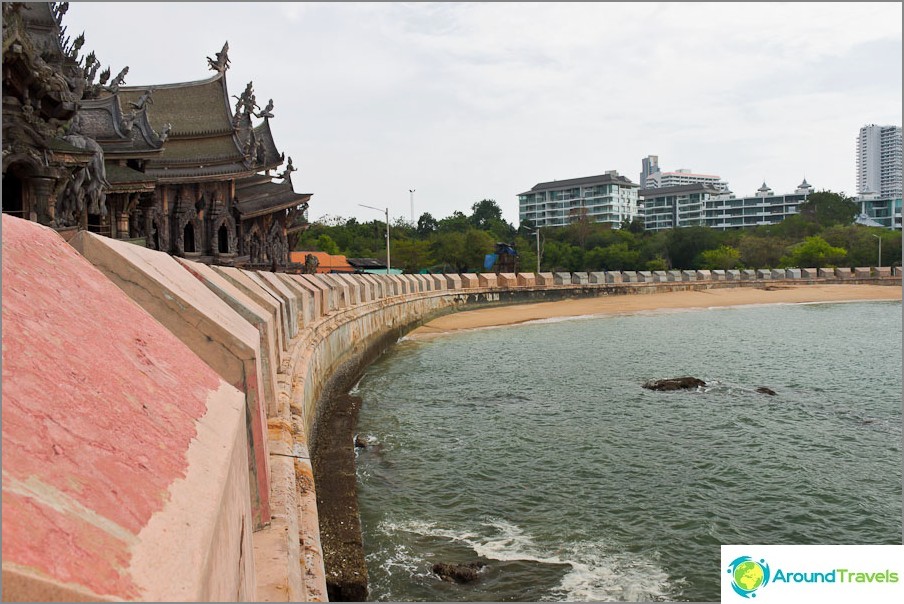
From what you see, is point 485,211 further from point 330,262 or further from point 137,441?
point 137,441

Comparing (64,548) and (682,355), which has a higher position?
(64,548)

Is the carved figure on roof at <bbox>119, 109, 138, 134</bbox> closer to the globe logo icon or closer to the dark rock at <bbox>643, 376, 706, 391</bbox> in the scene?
the dark rock at <bbox>643, 376, 706, 391</bbox>

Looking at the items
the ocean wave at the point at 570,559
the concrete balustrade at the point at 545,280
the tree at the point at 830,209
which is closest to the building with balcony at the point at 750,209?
the tree at the point at 830,209

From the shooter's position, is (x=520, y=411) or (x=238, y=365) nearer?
(x=238, y=365)

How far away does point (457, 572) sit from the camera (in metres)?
7.37

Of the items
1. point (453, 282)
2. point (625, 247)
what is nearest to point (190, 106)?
point (453, 282)

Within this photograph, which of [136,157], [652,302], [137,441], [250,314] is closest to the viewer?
[137,441]

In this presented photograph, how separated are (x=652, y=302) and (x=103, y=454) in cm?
5331

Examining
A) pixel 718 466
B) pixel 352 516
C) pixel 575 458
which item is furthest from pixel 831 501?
pixel 352 516

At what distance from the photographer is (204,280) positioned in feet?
19.1

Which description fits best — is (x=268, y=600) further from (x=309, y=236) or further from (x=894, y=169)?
(x=894, y=169)

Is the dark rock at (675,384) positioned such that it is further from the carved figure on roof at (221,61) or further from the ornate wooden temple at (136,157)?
the carved figure on roof at (221,61)

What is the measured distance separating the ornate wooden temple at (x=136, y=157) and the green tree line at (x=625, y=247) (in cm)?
2542

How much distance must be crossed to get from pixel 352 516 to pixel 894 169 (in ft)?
575
